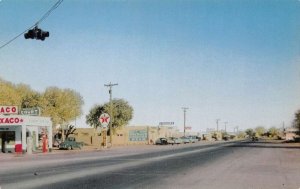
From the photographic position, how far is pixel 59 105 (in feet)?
286

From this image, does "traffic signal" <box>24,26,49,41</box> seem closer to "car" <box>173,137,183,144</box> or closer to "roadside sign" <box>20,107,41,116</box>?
"roadside sign" <box>20,107,41,116</box>

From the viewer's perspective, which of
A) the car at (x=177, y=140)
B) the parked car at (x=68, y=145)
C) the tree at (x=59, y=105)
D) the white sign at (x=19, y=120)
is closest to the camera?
the white sign at (x=19, y=120)

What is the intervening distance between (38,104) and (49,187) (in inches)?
2989

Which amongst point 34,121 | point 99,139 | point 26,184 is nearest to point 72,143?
point 34,121

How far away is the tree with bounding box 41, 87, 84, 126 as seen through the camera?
86.4 m

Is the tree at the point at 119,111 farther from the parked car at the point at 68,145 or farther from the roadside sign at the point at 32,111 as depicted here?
the roadside sign at the point at 32,111

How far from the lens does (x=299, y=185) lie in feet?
51.9

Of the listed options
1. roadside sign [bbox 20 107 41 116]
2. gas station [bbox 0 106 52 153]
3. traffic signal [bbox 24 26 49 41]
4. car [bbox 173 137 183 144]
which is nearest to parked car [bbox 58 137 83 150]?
gas station [bbox 0 106 52 153]

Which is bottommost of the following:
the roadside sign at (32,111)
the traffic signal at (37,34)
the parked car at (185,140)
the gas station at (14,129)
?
the parked car at (185,140)

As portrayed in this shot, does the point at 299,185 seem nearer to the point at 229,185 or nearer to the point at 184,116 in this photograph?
the point at 229,185

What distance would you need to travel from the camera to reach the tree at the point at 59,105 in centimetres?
8644

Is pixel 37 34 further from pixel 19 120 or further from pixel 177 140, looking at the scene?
pixel 177 140

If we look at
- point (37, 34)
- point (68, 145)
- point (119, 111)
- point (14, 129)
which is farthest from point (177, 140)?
point (37, 34)

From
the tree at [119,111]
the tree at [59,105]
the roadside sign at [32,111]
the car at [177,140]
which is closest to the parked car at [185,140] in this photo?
the car at [177,140]
